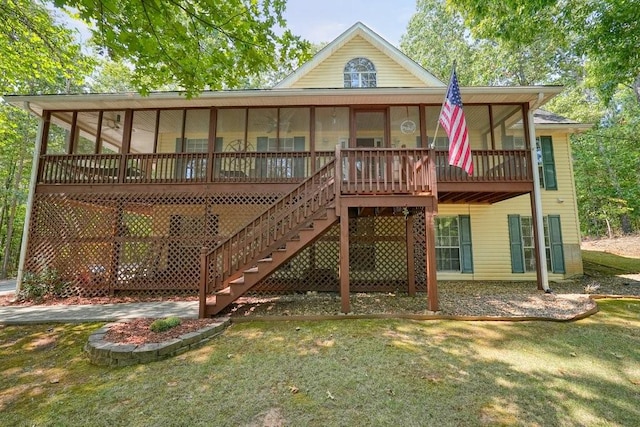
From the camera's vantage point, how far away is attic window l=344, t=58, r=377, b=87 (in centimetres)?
1134

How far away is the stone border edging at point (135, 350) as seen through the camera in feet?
13.0

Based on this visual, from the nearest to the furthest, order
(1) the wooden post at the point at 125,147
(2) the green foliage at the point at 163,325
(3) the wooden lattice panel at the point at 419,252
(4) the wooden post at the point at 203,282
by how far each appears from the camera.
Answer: (2) the green foliage at the point at 163,325 < (4) the wooden post at the point at 203,282 < (3) the wooden lattice panel at the point at 419,252 < (1) the wooden post at the point at 125,147

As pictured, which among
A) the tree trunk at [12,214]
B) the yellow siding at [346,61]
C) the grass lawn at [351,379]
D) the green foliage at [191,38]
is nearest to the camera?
the grass lawn at [351,379]

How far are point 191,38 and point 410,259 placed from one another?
22.0ft

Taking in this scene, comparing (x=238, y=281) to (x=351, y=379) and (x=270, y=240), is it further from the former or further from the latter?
(x=351, y=379)

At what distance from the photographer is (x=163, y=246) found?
8.36m

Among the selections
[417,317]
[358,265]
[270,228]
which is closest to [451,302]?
Answer: [417,317]

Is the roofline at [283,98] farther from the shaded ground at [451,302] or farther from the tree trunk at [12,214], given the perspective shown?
the tree trunk at [12,214]

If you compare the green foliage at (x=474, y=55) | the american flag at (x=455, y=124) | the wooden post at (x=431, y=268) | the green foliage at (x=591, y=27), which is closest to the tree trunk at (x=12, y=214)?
the wooden post at (x=431, y=268)

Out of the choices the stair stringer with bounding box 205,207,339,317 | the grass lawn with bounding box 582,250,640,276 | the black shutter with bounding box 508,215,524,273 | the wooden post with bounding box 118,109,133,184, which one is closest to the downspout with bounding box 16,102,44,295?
the wooden post with bounding box 118,109,133,184

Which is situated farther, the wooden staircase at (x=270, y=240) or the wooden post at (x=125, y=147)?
the wooden post at (x=125, y=147)

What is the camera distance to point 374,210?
7.28 m

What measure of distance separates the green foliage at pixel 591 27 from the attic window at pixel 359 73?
323 cm

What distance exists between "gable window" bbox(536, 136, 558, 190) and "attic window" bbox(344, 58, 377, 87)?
251 inches
